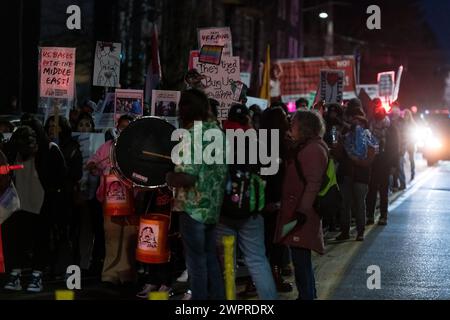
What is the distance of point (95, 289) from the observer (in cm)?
945

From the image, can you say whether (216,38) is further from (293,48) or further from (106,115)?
(293,48)

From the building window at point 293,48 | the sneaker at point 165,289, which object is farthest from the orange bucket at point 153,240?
the building window at point 293,48

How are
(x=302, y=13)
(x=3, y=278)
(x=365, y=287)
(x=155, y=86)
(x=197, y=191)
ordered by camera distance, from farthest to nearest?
(x=302, y=13), (x=155, y=86), (x=3, y=278), (x=365, y=287), (x=197, y=191)

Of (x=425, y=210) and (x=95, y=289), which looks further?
(x=425, y=210)

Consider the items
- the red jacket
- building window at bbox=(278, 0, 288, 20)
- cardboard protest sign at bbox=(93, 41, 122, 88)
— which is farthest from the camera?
building window at bbox=(278, 0, 288, 20)

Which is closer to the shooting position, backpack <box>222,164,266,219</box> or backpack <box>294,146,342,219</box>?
backpack <box>222,164,266,219</box>

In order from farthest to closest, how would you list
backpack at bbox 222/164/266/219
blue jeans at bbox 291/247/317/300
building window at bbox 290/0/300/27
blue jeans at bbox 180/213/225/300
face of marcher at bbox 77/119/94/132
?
building window at bbox 290/0/300/27 → face of marcher at bbox 77/119/94/132 → blue jeans at bbox 291/247/317/300 → backpack at bbox 222/164/266/219 → blue jeans at bbox 180/213/225/300

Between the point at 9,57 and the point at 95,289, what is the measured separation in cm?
1352

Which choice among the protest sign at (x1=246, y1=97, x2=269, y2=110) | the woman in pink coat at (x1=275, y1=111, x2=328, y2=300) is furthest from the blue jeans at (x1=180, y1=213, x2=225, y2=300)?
the protest sign at (x1=246, y1=97, x2=269, y2=110)

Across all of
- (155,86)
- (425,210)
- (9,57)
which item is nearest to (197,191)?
(155,86)

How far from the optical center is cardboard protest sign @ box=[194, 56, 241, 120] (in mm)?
11914

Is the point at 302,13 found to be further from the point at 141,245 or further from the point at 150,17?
the point at 141,245

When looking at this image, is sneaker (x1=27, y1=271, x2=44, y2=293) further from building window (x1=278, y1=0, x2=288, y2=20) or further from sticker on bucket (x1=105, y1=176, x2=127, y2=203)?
building window (x1=278, y1=0, x2=288, y2=20)

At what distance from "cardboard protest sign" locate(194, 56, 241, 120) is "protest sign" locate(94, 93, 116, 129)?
1.90 m
